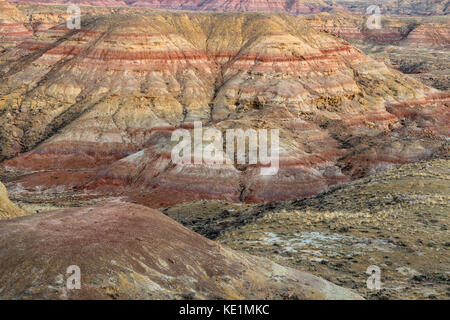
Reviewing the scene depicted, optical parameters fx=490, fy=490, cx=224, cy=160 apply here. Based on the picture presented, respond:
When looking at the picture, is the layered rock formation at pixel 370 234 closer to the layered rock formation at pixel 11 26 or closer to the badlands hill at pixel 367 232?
the badlands hill at pixel 367 232

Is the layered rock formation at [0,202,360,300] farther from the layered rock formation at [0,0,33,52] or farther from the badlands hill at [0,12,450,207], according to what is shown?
the layered rock formation at [0,0,33,52]

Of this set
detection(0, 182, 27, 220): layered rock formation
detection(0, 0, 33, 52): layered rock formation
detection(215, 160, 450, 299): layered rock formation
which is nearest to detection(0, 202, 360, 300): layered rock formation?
detection(215, 160, 450, 299): layered rock formation

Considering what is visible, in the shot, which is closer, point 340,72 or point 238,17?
point 340,72

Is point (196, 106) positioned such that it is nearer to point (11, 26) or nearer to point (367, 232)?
point (367, 232)

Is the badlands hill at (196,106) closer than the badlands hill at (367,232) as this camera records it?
No

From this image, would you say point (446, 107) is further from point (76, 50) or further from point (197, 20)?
point (76, 50)

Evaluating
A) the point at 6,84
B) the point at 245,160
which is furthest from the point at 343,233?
the point at 6,84

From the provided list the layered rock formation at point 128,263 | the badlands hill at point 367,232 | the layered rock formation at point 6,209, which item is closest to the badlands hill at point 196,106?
the badlands hill at point 367,232
